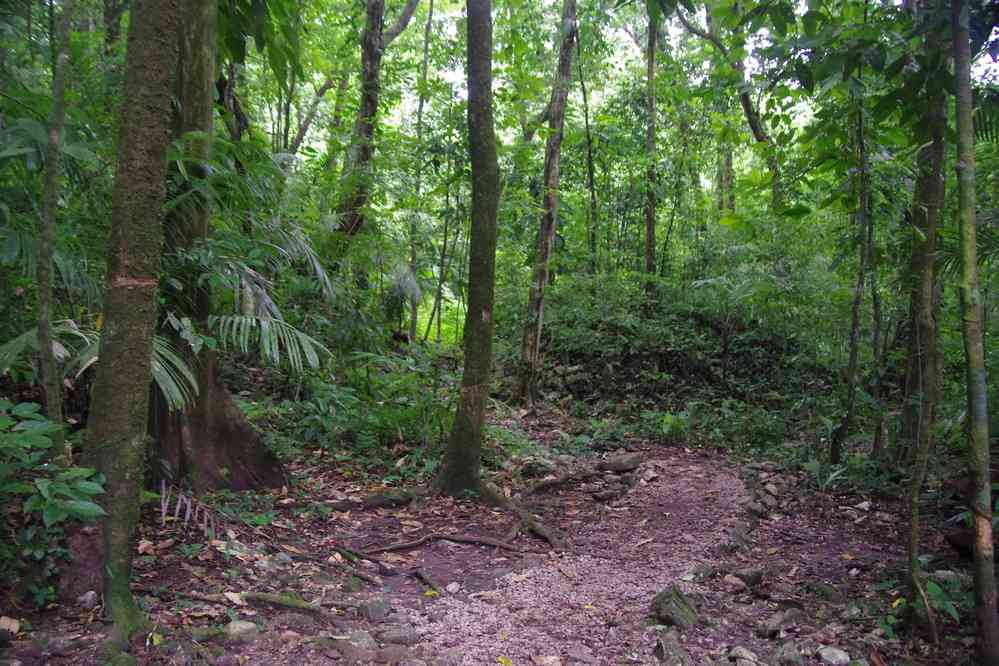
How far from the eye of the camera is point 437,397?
24.8 feet

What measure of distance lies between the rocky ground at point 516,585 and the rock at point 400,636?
13 millimetres

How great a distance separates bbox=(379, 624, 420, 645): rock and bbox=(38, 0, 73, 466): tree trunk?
1.69m

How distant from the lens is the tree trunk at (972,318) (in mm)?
2965

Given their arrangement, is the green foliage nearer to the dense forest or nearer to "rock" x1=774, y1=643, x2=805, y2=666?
the dense forest

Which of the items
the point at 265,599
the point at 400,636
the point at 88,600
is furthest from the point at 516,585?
the point at 88,600

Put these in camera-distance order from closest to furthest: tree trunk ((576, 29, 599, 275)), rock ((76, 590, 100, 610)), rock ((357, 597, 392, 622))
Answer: rock ((76, 590, 100, 610))
rock ((357, 597, 392, 622))
tree trunk ((576, 29, 599, 275))

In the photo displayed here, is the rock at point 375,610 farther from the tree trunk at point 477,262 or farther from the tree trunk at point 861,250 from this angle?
the tree trunk at point 861,250

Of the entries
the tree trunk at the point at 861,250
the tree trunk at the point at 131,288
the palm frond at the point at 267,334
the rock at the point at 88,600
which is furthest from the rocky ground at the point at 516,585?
the palm frond at the point at 267,334

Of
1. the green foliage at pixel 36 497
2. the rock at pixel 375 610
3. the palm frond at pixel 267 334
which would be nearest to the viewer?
the green foliage at pixel 36 497

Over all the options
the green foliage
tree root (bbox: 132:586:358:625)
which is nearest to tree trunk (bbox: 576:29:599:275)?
tree root (bbox: 132:586:358:625)

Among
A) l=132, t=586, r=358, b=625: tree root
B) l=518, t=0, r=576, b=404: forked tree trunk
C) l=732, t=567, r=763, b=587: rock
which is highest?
l=518, t=0, r=576, b=404: forked tree trunk

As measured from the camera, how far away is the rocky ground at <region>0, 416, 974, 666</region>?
316cm

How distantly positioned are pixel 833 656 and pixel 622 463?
3994 mm

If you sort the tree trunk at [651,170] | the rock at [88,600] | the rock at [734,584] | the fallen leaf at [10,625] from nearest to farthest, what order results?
the fallen leaf at [10,625] → the rock at [88,600] → the rock at [734,584] → the tree trunk at [651,170]
